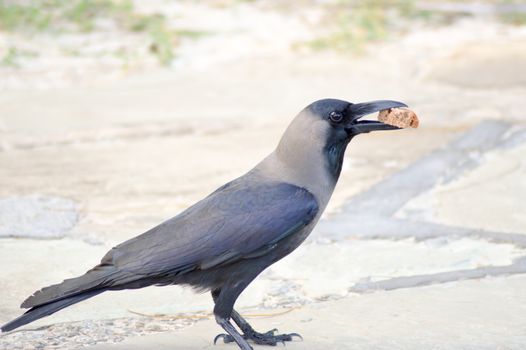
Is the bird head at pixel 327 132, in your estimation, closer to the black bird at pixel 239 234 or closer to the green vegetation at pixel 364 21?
the black bird at pixel 239 234

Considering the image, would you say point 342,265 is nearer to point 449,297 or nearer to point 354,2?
point 449,297

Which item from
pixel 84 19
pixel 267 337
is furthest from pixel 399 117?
pixel 84 19

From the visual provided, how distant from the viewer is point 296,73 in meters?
7.23

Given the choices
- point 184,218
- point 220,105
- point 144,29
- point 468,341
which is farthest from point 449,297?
point 144,29

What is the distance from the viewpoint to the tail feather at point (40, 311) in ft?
9.73

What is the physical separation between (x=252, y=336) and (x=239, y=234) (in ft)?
1.24

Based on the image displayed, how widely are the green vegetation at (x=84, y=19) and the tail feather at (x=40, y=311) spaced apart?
483cm

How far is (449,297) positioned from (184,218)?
975 mm

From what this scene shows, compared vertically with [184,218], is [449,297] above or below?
below

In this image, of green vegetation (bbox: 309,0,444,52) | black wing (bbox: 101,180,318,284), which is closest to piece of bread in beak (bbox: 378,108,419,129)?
black wing (bbox: 101,180,318,284)

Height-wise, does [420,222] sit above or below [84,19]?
below

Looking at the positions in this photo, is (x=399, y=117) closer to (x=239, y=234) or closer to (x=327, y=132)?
(x=327, y=132)

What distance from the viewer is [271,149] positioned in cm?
550

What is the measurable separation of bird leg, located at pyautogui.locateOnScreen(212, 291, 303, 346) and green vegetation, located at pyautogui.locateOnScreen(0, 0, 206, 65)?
4591mm
